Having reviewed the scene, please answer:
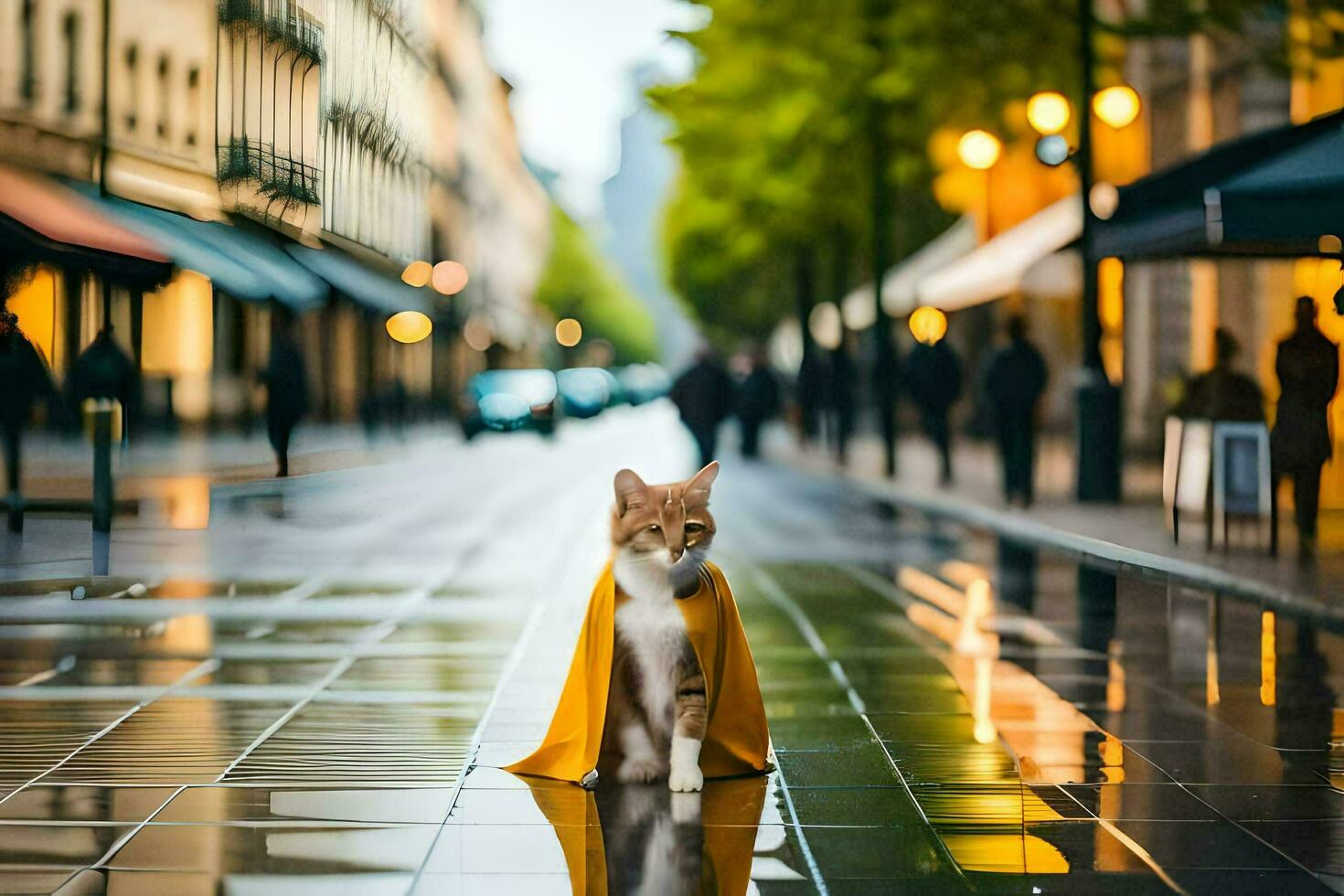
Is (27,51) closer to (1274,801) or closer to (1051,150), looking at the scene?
(1274,801)

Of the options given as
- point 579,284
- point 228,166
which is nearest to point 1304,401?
point 228,166

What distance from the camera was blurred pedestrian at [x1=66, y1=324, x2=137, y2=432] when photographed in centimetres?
527

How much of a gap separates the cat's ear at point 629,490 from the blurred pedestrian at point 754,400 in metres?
29.2

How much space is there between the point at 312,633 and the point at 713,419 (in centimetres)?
1378

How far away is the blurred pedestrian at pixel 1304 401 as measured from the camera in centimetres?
1531

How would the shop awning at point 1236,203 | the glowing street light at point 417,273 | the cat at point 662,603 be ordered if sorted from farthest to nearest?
the shop awning at point 1236,203 < the glowing street light at point 417,273 < the cat at point 662,603

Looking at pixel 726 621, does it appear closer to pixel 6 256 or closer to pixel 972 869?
pixel 972 869

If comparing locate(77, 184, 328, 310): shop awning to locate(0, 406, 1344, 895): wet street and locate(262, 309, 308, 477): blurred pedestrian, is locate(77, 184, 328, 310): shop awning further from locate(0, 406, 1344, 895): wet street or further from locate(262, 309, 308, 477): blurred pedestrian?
locate(0, 406, 1344, 895): wet street

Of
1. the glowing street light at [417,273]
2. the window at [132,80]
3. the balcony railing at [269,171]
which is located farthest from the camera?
the glowing street light at [417,273]

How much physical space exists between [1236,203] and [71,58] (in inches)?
458

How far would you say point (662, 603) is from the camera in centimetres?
667

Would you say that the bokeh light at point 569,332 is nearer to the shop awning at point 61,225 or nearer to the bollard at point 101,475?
the bollard at point 101,475

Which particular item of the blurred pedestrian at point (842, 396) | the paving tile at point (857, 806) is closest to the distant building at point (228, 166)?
the paving tile at point (857, 806)

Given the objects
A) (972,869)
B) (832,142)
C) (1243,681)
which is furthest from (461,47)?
(832,142)
